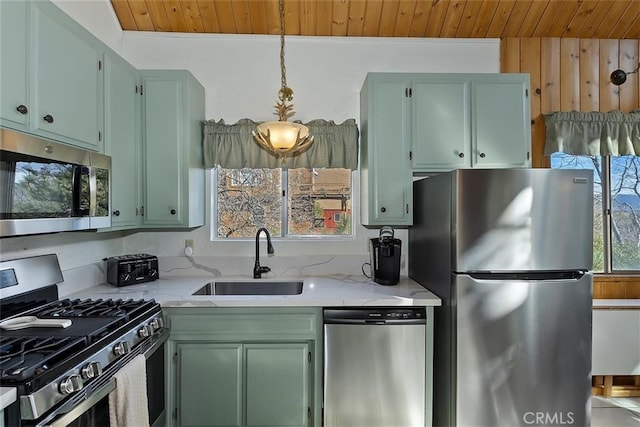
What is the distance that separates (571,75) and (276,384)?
3139mm

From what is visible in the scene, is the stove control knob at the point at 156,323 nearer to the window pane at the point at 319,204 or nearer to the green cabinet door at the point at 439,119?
the window pane at the point at 319,204

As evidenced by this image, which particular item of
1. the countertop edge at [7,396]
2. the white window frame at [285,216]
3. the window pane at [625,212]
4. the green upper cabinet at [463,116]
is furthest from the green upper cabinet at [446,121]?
the countertop edge at [7,396]

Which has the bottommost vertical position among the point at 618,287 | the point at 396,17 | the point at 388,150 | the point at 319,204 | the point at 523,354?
the point at 523,354

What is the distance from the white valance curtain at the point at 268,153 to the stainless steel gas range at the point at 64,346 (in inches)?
47.5

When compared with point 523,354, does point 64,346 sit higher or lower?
higher

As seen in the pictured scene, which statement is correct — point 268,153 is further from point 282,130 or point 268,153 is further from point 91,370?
point 91,370

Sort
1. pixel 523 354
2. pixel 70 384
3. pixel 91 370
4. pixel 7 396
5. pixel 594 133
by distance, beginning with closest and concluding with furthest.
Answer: pixel 7 396, pixel 70 384, pixel 91 370, pixel 523 354, pixel 594 133

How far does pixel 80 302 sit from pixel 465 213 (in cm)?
208

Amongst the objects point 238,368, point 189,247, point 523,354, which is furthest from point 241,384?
point 523,354

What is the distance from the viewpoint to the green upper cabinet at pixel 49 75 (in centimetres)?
138

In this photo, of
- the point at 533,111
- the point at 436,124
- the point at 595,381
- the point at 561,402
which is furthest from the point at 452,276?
the point at 595,381

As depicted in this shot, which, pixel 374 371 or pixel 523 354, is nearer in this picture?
pixel 523 354

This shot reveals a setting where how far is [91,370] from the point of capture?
1.33 meters

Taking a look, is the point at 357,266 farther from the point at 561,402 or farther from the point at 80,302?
the point at 80,302
